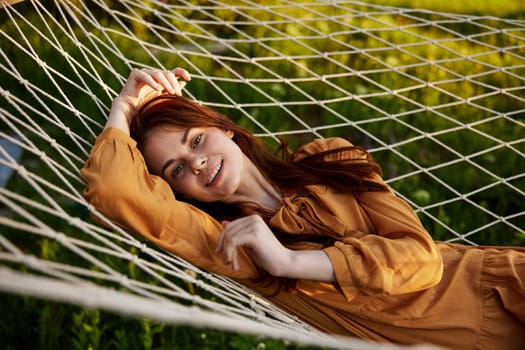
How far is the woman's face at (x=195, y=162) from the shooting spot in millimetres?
1251

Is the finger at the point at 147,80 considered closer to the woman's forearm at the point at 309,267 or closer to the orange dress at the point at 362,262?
the orange dress at the point at 362,262

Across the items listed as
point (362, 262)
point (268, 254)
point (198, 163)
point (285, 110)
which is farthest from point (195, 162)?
point (285, 110)

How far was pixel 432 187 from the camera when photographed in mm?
2211

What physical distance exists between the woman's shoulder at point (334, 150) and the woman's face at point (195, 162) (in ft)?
0.67

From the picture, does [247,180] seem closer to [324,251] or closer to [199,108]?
[199,108]

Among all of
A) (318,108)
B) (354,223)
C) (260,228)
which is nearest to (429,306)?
(354,223)

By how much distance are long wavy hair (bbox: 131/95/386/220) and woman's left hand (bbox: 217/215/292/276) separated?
236 mm

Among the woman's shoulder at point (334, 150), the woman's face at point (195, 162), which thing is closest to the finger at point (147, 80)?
the woman's face at point (195, 162)

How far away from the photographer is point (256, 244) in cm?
109

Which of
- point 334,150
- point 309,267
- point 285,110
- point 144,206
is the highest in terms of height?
point 285,110

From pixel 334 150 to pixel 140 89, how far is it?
41 cm

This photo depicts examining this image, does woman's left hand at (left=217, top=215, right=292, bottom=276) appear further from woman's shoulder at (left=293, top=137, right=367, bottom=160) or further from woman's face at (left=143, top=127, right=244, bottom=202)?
woman's shoulder at (left=293, top=137, right=367, bottom=160)

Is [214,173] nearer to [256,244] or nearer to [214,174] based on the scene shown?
[214,174]

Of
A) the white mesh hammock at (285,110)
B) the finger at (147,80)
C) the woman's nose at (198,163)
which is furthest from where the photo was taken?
the white mesh hammock at (285,110)
